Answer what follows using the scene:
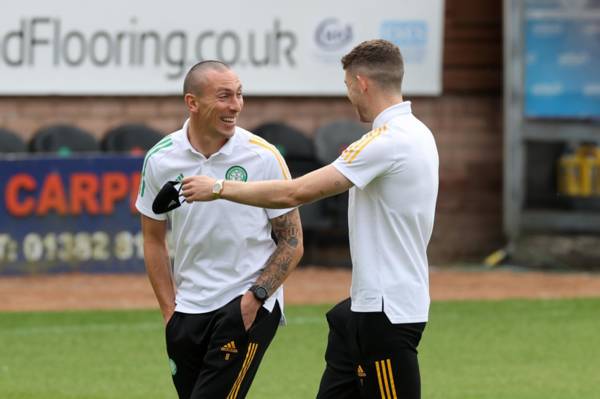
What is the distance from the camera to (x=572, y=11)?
61.2 ft

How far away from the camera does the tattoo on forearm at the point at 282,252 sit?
21.3 ft

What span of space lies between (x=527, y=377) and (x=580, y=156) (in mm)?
8491

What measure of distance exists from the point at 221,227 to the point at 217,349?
1.81 feet

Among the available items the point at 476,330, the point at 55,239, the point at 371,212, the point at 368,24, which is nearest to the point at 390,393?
the point at 371,212

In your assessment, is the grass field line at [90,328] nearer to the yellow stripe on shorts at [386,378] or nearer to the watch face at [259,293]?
the watch face at [259,293]

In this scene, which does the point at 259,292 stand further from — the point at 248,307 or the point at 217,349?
the point at 217,349

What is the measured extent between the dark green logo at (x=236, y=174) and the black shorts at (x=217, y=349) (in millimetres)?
547

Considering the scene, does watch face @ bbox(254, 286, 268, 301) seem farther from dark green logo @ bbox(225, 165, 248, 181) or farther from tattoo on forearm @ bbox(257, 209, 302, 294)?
dark green logo @ bbox(225, 165, 248, 181)

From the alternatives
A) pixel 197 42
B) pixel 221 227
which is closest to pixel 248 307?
pixel 221 227

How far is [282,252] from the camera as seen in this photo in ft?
21.5

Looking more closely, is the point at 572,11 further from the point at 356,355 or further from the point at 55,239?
the point at 356,355

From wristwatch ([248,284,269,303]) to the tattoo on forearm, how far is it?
0.06 feet

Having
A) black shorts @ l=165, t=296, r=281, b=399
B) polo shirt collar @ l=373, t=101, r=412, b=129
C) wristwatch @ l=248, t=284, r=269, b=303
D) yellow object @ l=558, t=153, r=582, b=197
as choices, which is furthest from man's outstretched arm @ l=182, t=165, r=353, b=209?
yellow object @ l=558, t=153, r=582, b=197

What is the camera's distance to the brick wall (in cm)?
1858
